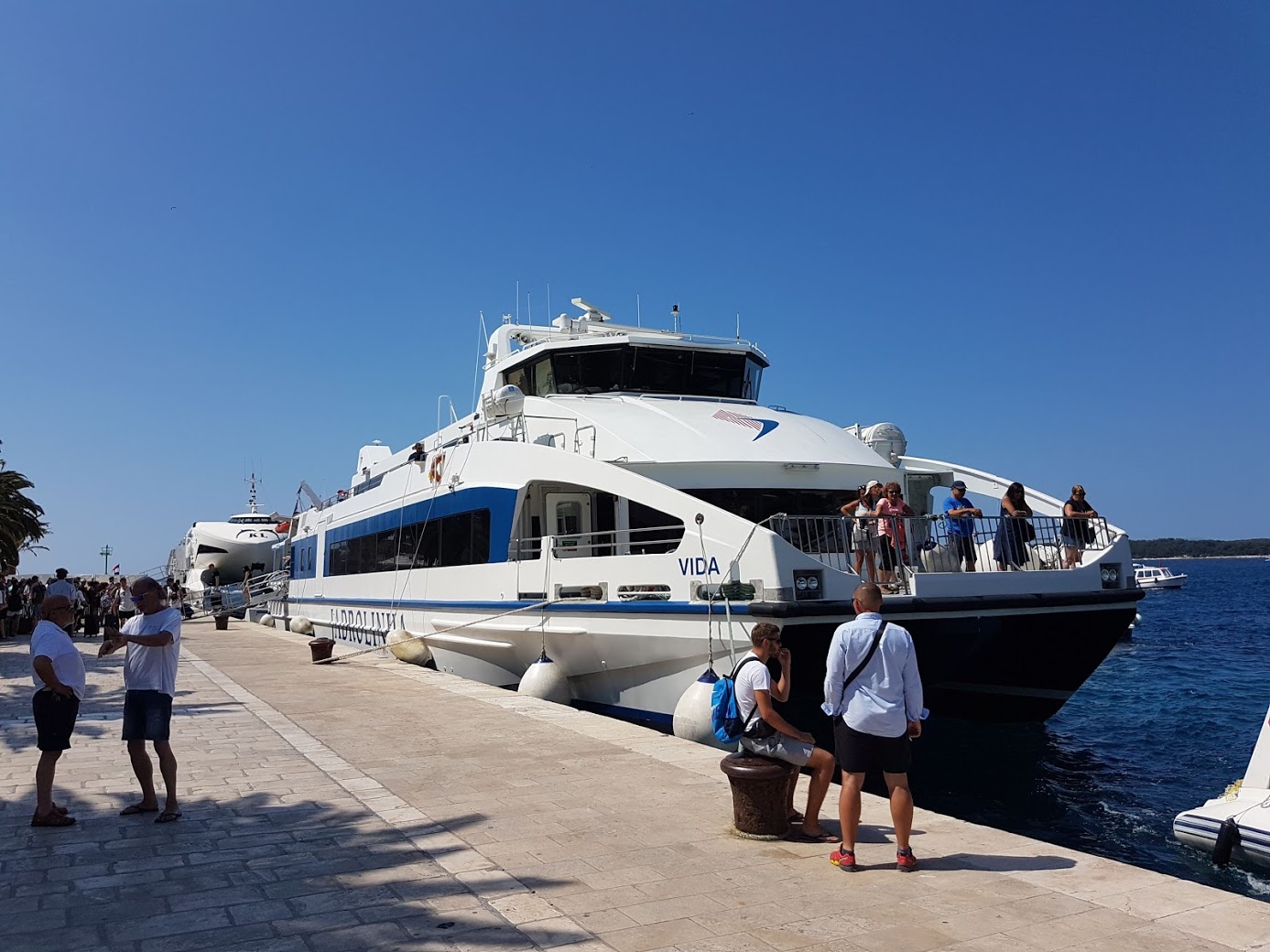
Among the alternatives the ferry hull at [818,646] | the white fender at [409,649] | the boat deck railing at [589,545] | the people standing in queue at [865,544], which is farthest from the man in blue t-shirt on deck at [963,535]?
the white fender at [409,649]

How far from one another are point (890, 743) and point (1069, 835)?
5.13m

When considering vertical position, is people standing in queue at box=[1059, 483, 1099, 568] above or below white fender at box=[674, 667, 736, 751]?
above

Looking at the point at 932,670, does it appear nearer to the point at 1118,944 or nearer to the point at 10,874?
the point at 1118,944

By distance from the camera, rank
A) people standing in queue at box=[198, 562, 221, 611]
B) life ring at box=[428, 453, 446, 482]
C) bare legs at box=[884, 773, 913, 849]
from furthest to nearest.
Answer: people standing in queue at box=[198, 562, 221, 611], life ring at box=[428, 453, 446, 482], bare legs at box=[884, 773, 913, 849]

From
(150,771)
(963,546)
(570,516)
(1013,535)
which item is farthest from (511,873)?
(570,516)

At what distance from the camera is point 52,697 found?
5445 millimetres

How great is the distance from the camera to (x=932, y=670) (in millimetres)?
9852

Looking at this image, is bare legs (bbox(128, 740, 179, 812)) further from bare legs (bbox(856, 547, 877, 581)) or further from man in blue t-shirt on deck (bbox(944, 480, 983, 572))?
man in blue t-shirt on deck (bbox(944, 480, 983, 572))

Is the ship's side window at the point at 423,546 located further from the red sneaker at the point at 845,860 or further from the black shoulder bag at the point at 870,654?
the red sneaker at the point at 845,860

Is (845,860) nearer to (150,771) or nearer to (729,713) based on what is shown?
(729,713)

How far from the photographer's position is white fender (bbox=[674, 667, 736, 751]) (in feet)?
27.8

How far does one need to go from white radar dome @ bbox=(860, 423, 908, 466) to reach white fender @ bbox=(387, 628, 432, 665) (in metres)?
7.23

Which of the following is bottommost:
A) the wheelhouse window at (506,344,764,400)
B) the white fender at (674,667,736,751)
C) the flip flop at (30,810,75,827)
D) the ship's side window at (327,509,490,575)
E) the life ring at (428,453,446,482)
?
the flip flop at (30,810,75,827)

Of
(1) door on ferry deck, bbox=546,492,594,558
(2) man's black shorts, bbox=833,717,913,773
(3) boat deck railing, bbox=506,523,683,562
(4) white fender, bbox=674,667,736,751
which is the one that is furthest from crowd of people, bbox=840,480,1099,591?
(2) man's black shorts, bbox=833,717,913,773
